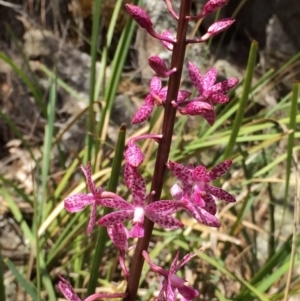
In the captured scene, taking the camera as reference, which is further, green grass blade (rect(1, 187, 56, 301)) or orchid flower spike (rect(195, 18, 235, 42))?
green grass blade (rect(1, 187, 56, 301))

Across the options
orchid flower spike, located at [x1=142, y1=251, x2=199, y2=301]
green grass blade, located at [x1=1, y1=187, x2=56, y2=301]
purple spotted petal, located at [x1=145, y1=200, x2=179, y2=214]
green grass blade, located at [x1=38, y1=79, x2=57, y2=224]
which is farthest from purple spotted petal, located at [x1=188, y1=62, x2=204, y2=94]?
green grass blade, located at [x1=38, y1=79, x2=57, y2=224]

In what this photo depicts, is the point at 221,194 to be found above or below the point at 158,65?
below

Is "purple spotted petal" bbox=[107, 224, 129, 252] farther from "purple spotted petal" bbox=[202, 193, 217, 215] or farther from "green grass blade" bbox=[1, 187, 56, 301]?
"green grass blade" bbox=[1, 187, 56, 301]

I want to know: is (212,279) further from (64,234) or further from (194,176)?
(194,176)

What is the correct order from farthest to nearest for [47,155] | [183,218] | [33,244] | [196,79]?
[183,218] → [47,155] → [33,244] → [196,79]

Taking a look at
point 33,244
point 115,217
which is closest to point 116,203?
point 115,217

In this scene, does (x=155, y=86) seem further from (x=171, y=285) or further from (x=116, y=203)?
(x=171, y=285)

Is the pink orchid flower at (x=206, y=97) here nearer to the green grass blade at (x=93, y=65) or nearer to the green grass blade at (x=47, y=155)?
the green grass blade at (x=93, y=65)

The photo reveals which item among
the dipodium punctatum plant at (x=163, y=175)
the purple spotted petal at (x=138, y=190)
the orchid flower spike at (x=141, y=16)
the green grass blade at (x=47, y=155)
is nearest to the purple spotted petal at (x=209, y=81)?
the dipodium punctatum plant at (x=163, y=175)

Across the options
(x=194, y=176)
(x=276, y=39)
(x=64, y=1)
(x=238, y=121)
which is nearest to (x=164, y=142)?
(x=194, y=176)
